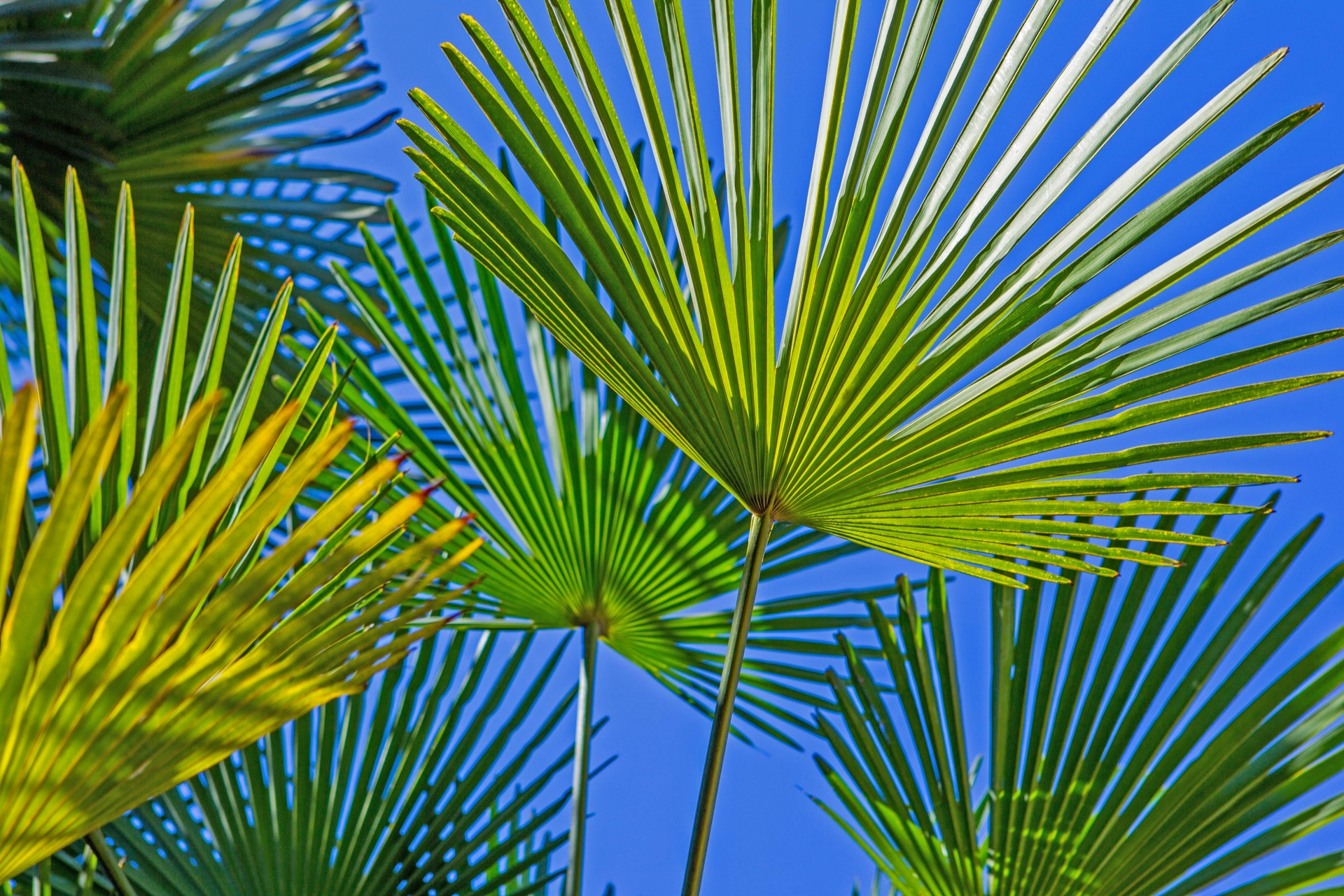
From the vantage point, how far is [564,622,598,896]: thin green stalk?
1.36 metres

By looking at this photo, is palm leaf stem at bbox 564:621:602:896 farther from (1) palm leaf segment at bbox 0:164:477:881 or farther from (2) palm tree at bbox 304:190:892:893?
(1) palm leaf segment at bbox 0:164:477:881

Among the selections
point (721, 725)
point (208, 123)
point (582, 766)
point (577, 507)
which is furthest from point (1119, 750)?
point (208, 123)

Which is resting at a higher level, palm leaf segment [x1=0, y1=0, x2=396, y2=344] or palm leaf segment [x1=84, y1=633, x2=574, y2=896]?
palm leaf segment [x1=0, y1=0, x2=396, y2=344]

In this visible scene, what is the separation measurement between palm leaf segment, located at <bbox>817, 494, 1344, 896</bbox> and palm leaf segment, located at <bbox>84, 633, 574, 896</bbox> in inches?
23.5

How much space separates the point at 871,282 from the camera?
1.14m

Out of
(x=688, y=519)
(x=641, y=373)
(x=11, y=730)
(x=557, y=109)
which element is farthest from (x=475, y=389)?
(x=11, y=730)

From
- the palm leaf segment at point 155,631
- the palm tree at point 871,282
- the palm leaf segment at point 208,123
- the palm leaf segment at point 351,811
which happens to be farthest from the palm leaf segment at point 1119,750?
the palm leaf segment at point 208,123

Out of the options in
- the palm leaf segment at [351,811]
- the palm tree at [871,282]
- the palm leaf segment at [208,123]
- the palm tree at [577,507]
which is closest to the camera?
the palm tree at [871,282]

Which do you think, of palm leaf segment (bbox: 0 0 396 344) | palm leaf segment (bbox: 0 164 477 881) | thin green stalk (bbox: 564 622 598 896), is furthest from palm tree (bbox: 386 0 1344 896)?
palm leaf segment (bbox: 0 0 396 344)

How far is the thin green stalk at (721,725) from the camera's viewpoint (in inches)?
45.3

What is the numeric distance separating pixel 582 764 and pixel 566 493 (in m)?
0.48

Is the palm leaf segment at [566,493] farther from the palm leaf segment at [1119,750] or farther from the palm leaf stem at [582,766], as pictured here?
the palm leaf segment at [1119,750]

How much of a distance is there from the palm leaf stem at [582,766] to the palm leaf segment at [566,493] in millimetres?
86

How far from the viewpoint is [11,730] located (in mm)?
680
